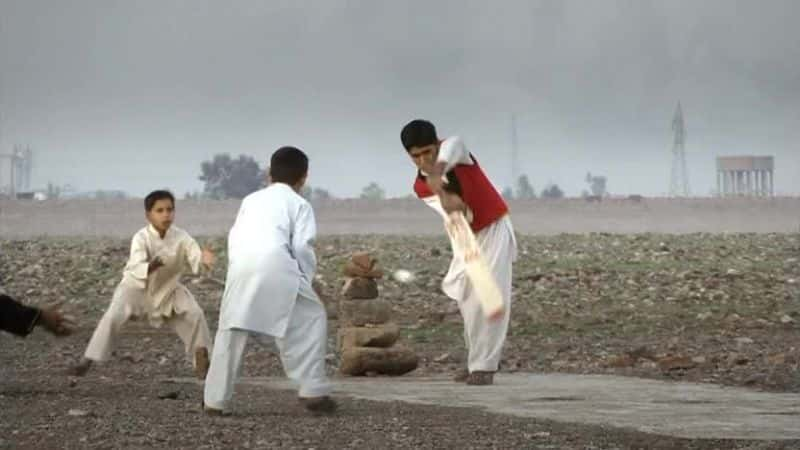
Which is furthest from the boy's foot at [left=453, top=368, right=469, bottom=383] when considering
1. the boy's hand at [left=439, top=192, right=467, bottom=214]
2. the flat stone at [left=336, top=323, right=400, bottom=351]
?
the flat stone at [left=336, top=323, right=400, bottom=351]

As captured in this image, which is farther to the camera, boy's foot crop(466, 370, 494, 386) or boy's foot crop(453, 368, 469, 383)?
boy's foot crop(453, 368, 469, 383)

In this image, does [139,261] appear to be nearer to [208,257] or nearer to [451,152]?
[208,257]

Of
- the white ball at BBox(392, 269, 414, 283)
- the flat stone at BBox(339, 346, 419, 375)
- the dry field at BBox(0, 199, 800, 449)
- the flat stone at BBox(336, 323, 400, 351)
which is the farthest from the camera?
the white ball at BBox(392, 269, 414, 283)

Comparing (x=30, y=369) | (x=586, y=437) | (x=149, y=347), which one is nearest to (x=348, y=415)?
(x=586, y=437)

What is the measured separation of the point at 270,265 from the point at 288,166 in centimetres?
60

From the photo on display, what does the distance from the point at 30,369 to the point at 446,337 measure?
531 centimetres

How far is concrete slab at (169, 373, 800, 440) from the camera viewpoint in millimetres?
9500

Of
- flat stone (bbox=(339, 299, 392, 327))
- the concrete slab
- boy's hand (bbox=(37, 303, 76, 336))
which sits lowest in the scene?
the concrete slab

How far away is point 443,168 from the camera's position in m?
11.8

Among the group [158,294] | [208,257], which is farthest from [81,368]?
[208,257]

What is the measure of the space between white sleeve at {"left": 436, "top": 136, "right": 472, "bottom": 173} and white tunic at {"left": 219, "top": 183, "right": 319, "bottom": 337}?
1835 millimetres

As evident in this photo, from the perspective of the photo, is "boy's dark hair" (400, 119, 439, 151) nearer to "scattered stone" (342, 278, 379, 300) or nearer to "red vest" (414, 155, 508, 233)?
"red vest" (414, 155, 508, 233)

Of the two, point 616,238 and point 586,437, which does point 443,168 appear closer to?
point 586,437

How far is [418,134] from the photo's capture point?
1195 cm
